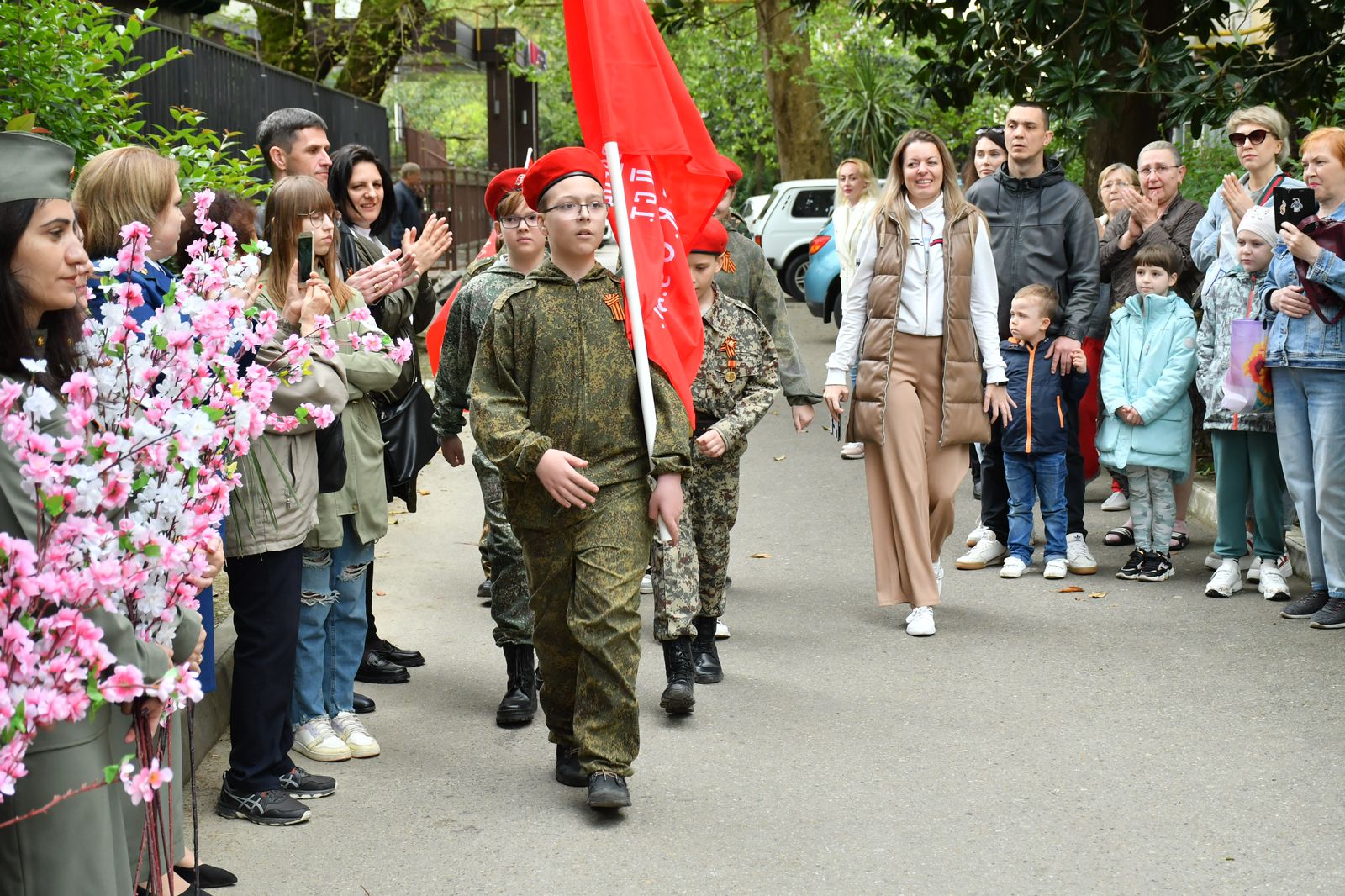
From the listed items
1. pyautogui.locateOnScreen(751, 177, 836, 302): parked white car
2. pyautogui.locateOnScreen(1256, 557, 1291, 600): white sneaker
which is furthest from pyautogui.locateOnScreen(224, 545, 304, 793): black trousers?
pyautogui.locateOnScreen(751, 177, 836, 302): parked white car

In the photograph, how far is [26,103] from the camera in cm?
540

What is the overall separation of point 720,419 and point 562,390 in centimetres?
148

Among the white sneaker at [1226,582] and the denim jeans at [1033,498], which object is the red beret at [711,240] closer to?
the denim jeans at [1033,498]

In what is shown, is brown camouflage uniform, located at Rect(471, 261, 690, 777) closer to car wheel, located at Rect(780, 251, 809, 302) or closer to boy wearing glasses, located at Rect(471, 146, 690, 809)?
boy wearing glasses, located at Rect(471, 146, 690, 809)

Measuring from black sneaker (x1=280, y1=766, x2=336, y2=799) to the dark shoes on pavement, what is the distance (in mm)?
778

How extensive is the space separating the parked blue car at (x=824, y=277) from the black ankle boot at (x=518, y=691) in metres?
13.3

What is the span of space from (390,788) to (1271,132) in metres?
5.67

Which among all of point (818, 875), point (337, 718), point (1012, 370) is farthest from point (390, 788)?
point (1012, 370)

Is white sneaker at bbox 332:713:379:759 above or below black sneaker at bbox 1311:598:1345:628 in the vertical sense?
above

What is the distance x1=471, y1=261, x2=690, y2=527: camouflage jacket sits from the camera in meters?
4.86

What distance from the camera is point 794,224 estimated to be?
84.2 feet

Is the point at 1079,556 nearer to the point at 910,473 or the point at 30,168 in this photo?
the point at 910,473

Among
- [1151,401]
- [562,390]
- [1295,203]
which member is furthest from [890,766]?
[1151,401]

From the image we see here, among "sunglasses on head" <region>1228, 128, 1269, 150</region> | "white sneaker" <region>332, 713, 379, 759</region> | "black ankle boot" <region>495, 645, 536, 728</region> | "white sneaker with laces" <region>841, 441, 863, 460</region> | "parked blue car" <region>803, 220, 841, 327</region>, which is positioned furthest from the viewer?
"parked blue car" <region>803, 220, 841, 327</region>
